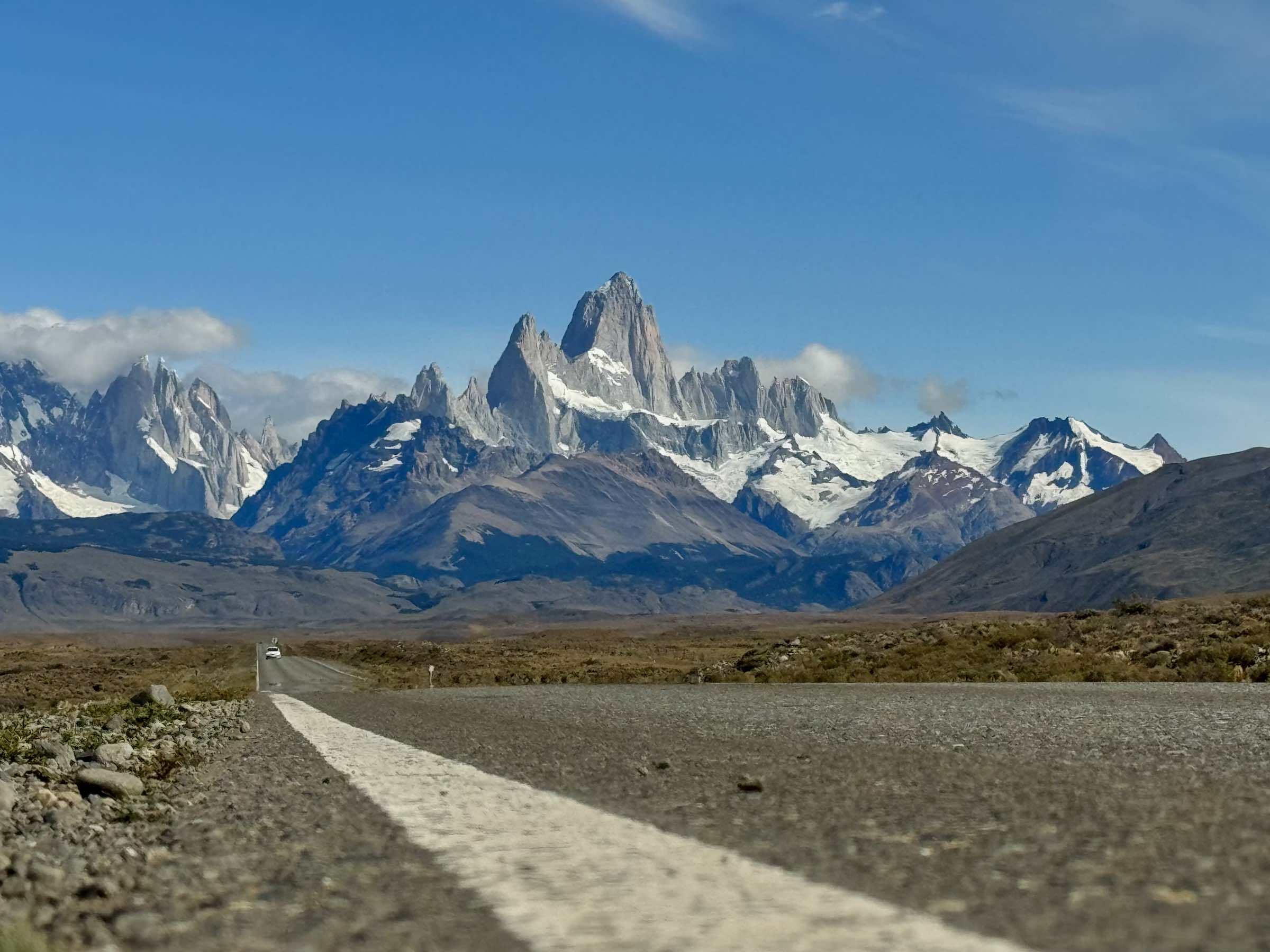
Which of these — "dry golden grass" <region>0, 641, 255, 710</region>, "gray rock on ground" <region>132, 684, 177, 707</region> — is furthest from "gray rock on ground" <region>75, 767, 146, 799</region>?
"dry golden grass" <region>0, 641, 255, 710</region>

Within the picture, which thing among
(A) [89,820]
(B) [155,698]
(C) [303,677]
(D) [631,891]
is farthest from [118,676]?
(D) [631,891]

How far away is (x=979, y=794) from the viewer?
62.0 ft

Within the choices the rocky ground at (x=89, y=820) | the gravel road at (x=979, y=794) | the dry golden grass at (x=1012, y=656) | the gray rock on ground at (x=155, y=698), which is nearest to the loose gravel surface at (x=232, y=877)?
the rocky ground at (x=89, y=820)

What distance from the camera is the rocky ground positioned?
41.4ft

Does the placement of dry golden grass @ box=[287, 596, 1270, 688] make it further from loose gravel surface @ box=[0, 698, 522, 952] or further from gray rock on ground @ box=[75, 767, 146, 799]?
loose gravel surface @ box=[0, 698, 522, 952]

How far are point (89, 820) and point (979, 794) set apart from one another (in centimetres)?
1284

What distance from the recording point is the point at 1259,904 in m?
10.9

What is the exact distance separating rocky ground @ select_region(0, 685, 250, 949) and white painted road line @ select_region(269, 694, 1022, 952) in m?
3.21

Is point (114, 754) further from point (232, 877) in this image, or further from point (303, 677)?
point (303, 677)

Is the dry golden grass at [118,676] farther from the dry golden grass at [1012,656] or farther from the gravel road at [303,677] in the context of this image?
the dry golden grass at [1012,656]

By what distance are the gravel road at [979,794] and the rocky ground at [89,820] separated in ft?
11.7

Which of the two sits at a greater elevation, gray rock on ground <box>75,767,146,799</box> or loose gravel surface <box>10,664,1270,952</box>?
loose gravel surface <box>10,664,1270,952</box>

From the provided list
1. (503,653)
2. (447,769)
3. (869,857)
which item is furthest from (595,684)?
(503,653)

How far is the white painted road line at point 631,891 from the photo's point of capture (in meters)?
10.5
